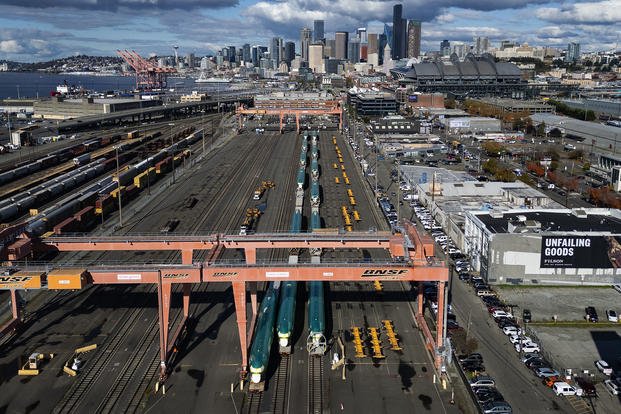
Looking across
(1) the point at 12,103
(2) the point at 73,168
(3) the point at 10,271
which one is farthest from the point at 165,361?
(1) the point at 12,103

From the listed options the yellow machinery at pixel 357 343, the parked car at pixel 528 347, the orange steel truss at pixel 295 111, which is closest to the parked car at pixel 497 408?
the parked car at pixel 528 347

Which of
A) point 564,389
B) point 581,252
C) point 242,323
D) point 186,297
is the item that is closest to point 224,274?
point 242,323

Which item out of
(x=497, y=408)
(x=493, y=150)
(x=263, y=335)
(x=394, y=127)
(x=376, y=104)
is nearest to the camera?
(x=497, y=408)

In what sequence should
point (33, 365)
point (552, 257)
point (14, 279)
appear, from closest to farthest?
1. point (33, 365)
2. point (14, 279)
3. point (552, 257)

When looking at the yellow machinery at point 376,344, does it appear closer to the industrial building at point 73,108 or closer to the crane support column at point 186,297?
the crane support column at point 186,297

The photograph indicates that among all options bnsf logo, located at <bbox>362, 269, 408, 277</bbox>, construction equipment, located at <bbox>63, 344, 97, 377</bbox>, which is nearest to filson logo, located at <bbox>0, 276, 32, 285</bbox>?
construction equipment, located at <bbox>63, 344, 97, 377</bbox>

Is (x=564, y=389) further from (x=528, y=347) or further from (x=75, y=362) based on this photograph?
(x=75, y=362)
